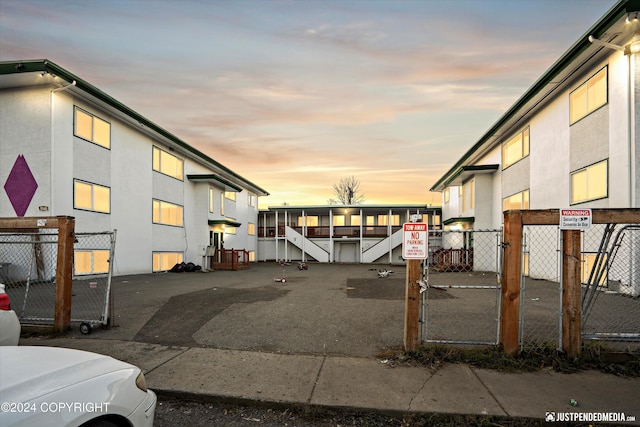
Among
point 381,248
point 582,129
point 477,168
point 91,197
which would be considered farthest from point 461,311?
point 381,248

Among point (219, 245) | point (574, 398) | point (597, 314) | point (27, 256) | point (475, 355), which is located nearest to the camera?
point (574, 398)

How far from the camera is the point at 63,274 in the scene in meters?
6.53

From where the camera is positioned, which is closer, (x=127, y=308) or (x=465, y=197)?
(x=127, y=308)

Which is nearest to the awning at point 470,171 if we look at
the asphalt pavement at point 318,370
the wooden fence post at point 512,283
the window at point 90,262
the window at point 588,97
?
the window at point 588,97

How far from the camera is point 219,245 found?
26.5 metres

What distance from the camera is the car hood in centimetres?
207

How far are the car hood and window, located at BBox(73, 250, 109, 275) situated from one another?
13.8m

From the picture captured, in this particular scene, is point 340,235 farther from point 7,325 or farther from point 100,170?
point 7,325

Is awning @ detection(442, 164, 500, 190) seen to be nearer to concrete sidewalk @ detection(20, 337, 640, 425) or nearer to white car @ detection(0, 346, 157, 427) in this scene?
concrete sidewalk @ detection(20, 337, 640, 425)

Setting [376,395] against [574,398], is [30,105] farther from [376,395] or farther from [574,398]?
[574,398]

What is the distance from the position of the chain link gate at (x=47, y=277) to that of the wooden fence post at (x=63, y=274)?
0.25 metres

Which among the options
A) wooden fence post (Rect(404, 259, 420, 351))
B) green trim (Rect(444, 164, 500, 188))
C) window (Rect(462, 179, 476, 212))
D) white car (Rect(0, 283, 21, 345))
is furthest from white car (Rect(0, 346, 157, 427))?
window (Rect(462, 179, 476, 212))

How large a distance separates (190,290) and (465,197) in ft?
64.3

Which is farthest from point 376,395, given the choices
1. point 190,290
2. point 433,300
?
point 190,290
